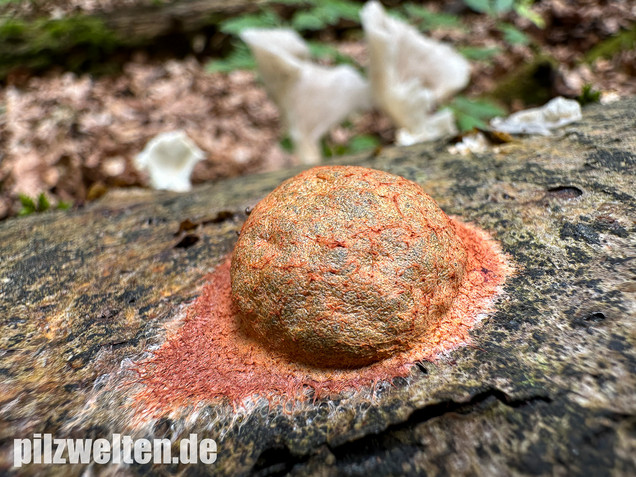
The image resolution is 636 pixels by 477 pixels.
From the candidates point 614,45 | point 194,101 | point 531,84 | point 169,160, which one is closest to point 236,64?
point 169,160

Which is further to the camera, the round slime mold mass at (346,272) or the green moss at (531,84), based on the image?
the green moss at (531,84)

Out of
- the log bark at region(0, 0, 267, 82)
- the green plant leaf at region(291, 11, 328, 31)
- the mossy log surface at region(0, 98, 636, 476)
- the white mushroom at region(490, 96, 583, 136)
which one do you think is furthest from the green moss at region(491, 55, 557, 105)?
the log bark at region(0, 0, 267, 82)

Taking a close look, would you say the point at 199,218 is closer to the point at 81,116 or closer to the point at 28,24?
the point at 81,116

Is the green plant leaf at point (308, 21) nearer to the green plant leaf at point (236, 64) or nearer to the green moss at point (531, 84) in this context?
the green plant leaf at point (236, 64)

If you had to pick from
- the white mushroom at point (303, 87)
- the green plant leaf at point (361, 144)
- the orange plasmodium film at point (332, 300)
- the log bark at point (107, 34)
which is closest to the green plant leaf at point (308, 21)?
the white mushroom at point (303, 87)

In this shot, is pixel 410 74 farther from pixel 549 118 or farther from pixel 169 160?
pixel 169 160

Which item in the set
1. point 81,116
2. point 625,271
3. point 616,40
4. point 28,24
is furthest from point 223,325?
point 616,40
